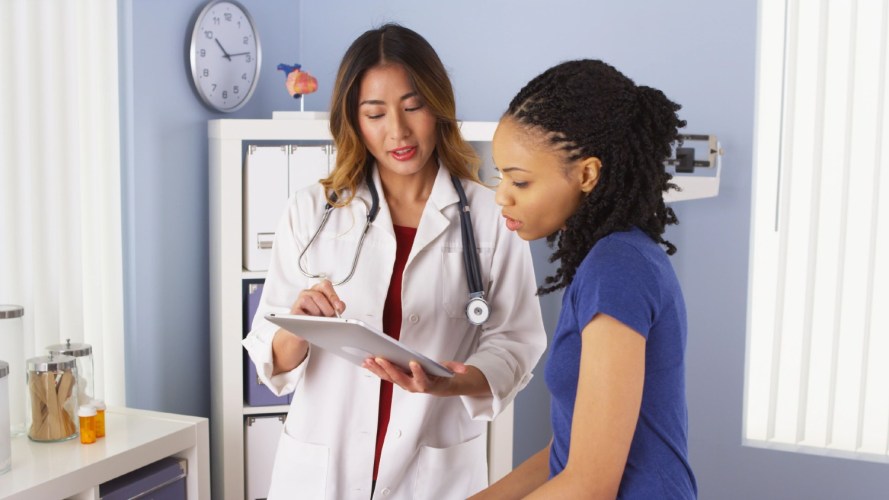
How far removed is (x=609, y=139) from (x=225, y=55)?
203 cm

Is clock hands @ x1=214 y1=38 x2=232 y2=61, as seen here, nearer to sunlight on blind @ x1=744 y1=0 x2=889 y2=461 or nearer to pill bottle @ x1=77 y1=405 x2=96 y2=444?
pill bottle @ x1=77 y1=405 x2=96 y2=444

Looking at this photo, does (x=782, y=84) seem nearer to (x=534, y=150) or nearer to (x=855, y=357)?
(x=855, y=357)

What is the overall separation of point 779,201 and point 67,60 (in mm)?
2139

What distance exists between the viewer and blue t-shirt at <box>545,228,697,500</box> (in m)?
0.97

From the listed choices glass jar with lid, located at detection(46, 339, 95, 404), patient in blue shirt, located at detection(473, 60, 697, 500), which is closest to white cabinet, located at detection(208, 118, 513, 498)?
glass jar with lid, located at detection(46, 339, 95, 404)

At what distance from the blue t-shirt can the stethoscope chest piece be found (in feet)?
1.66

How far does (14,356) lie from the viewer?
207 centimetres

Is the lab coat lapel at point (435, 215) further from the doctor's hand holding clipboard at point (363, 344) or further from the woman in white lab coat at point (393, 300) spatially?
the doctor's hand holding clipboard at point (363, 344)

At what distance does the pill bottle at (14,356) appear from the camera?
204cm

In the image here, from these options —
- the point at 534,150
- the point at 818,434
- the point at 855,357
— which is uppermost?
the point at 534,150

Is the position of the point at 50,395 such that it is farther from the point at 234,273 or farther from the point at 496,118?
the point at 496,118

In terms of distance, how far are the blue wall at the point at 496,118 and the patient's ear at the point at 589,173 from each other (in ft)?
5.84

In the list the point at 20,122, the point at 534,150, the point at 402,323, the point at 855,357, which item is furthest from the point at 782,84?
the point at 20,122

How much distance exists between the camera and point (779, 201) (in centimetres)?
279
